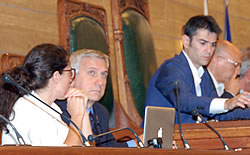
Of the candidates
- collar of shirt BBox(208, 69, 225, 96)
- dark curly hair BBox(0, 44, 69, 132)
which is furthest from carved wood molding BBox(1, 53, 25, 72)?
collar of shirt BBox(208, 69, 225, 96)

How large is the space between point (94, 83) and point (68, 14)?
1.75ft

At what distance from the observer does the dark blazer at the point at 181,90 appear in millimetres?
3359

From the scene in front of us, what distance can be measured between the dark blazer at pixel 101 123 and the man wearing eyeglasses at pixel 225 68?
4.54 ft

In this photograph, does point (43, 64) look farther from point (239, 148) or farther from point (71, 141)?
point (239, 148)

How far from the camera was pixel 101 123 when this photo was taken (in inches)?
131

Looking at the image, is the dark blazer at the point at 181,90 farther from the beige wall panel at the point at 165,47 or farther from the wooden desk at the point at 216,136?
the beige wall panel at the point at 165,47

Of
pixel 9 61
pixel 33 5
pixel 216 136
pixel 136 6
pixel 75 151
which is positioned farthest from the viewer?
pixel 136 6

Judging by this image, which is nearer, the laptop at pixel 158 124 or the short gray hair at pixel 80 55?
the laptop at pixel 158 124

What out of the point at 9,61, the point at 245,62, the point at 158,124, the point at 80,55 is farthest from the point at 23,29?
the point at 245,62

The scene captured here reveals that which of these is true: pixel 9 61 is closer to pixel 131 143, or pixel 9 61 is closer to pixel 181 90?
pixel 131 143

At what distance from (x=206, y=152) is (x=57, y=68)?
1.11m

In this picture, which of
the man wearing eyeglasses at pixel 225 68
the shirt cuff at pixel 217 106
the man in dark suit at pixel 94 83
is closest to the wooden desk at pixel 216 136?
the shirt cuff at pixel 217 106

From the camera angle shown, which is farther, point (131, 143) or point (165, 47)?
point (165, 47)

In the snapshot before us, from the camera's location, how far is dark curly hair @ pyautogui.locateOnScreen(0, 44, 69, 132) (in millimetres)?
2627
